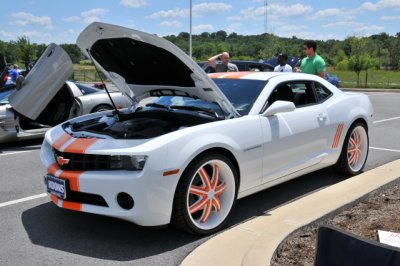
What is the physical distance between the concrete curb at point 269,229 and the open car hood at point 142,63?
3.59 feet

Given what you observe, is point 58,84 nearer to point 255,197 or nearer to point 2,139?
point 2,139

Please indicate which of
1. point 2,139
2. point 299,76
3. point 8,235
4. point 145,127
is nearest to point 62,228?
point 8,235

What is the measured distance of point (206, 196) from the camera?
12.8 feet

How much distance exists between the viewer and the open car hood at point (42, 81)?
722cm

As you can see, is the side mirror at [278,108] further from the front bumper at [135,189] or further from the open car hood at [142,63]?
the front bumper at [135,189]

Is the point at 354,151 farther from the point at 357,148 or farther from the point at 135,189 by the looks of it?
the point at 135,189

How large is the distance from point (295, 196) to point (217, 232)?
1359 mm

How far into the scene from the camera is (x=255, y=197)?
494 centimetres

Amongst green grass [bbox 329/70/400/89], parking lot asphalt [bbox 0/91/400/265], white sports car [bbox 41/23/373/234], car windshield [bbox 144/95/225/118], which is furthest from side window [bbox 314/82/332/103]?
green grass [bbox 329/70/400/89]

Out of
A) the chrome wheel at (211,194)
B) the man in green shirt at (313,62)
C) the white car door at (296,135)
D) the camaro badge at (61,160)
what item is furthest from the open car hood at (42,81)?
the chrome wheel at (211,194)

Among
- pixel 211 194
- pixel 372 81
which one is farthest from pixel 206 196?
pixel 372 81

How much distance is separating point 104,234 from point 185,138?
1.12 meters

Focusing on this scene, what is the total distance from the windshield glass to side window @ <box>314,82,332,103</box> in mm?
1476

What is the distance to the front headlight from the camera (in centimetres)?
348
